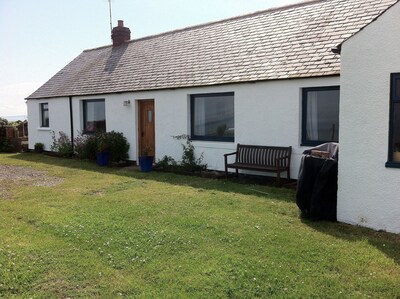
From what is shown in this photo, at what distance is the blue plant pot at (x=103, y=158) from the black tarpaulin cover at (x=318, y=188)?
932 cm

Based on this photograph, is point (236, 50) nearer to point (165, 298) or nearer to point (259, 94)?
point (259, 94)

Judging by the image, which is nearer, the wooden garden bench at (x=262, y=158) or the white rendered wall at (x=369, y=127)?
the white rendered wall at (x=369, y=127)

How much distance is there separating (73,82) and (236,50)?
9.36 metres

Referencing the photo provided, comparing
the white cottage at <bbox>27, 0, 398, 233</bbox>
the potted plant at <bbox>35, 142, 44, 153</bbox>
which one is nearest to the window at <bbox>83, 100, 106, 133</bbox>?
the white cottage at <bbox>27, 0, 398, 233</bbox>

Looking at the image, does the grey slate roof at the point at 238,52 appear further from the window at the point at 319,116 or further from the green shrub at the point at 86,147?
the green shrub at the point at 86,147

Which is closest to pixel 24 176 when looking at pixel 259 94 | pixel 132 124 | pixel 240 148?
pixel 132 124

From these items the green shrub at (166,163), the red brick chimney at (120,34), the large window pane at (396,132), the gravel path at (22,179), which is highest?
the red brick chimney at (120,34)

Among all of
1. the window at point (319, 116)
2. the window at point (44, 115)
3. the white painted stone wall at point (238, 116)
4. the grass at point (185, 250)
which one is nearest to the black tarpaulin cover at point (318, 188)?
the grass at point (185, 250)

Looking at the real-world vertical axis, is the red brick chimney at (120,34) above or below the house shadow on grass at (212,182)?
above

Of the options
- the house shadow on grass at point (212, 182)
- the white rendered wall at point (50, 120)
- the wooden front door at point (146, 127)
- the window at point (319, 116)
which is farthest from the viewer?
the white rendered wall at point (50, 120)

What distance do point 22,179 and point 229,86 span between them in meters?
6.89

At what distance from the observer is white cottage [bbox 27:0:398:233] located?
32.3 feet

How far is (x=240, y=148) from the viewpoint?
11.1m

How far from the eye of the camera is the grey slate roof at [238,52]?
1020 centimetres
